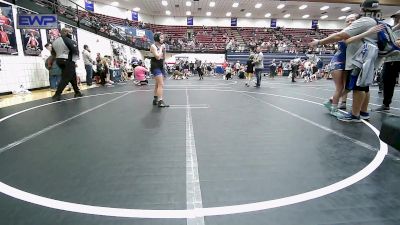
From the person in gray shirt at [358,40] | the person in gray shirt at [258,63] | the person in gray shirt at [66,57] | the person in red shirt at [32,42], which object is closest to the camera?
the person in gray shirt at [358,40]

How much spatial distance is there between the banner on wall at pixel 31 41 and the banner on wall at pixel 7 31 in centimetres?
48

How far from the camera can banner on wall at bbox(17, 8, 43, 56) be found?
9.45m

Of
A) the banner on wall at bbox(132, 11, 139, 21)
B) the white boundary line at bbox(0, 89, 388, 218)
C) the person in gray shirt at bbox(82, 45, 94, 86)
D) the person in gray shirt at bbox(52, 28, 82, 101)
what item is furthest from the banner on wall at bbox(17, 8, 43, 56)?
the banner on wall at bbox(132, 11, 139, 21)

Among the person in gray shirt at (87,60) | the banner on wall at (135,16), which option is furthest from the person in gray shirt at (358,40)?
the banner on wall at (135,16)

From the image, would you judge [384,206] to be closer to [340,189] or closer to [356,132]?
[340,189]

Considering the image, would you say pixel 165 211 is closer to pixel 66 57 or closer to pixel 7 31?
pixel 66 57

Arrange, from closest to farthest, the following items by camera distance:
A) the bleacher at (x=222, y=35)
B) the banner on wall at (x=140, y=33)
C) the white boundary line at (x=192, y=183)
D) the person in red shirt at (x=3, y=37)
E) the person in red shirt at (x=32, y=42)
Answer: the white boundary line at (x=192, y=183), the person in red shirt at (x=3, y=37), the person in red shirt at (x=32, y=42), the banner on wall at (x=140, y=33), the bleacher at (x=222, y=35)

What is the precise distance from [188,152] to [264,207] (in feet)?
3.79

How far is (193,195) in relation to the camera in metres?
1.75

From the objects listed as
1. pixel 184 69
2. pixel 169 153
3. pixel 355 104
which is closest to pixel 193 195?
pixel 169 153

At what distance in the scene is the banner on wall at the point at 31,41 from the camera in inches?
372

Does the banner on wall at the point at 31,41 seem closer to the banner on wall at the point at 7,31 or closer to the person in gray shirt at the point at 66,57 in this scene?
the banner on wall at the point at 7,31

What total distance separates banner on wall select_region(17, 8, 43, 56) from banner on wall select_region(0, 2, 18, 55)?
0.48 meters

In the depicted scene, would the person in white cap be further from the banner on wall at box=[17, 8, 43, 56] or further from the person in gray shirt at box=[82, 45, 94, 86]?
the banner on wall at box=[17, 8, 43, 56]
